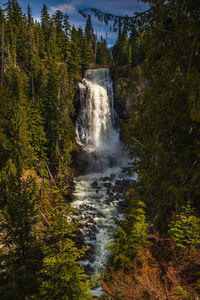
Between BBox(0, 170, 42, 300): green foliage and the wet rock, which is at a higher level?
BBox(0, 170, 42, 300): green foliage

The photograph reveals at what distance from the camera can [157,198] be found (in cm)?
331

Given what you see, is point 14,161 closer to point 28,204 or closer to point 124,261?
point 28,204

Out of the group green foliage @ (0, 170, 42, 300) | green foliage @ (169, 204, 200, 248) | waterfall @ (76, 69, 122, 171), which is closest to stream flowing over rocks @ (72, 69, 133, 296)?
waterfall @ (76, 69, 122, 171)

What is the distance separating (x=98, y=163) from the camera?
93.9 ft

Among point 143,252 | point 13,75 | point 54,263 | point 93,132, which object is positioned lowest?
point 143,252

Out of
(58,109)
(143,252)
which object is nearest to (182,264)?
(143,252)

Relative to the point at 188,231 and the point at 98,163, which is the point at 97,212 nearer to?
the point at 98,163

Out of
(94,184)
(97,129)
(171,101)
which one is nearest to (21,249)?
(171,101)

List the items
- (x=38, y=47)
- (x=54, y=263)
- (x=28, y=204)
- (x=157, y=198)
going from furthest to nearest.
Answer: (x=38, y=47) → (x=28, y=204) → (x=54, y=263) → (x=157, y=198)

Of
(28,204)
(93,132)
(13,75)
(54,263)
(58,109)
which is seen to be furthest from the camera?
(93,132)

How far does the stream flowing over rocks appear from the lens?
16.4 meters

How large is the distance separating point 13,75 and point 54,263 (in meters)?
18.8

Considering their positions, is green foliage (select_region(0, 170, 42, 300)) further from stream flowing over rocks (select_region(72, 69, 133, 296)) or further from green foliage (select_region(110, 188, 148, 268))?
stream flowing over rocks (select_region(72, 69, 133, 296))

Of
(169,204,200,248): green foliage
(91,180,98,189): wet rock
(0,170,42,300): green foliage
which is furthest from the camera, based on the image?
(91,180,98,189): wet rock
